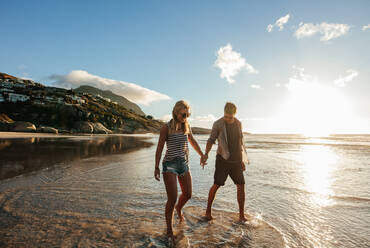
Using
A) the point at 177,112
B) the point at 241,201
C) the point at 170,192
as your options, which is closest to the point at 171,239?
the point at 170,192

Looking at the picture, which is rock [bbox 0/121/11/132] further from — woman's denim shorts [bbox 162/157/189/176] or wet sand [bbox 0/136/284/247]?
woman's denim shorts [bbox 162/157/189/176]

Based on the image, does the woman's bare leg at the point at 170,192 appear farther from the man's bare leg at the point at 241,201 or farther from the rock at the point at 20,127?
the rock at the point at 20,127

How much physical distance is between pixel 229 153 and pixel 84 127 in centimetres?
6635

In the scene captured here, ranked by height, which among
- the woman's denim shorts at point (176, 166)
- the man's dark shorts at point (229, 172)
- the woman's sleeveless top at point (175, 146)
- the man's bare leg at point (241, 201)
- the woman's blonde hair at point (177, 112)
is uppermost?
the woman's blonde hair at point (177, 112)

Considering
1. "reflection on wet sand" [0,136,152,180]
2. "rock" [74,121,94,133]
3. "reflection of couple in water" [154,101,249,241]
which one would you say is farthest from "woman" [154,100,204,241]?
"rock" [74,121,94,133]

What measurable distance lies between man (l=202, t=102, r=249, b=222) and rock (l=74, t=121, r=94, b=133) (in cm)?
6483

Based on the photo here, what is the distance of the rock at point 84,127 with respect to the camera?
60816 millimetres

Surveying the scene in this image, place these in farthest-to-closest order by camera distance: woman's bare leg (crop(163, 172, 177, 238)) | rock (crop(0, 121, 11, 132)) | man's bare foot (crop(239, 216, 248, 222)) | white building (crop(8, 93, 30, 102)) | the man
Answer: white building (crop(8, 93, 30, 102))
rock (crop(0, 121, 11, 132))
the man
man's bare foot (crop(239, 216, 248, 222))
woman's bare leg (crop(163, 172, 177, 238))

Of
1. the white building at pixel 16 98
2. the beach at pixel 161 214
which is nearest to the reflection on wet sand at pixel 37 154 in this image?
the beach at pixel 161 214

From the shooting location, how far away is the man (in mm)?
3830

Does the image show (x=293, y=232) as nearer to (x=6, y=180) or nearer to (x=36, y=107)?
(x=6, y=180)

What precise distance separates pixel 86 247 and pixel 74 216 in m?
1.28

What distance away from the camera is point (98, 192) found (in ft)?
17.4

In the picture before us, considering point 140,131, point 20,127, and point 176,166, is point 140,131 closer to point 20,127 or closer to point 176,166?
point 20,127
